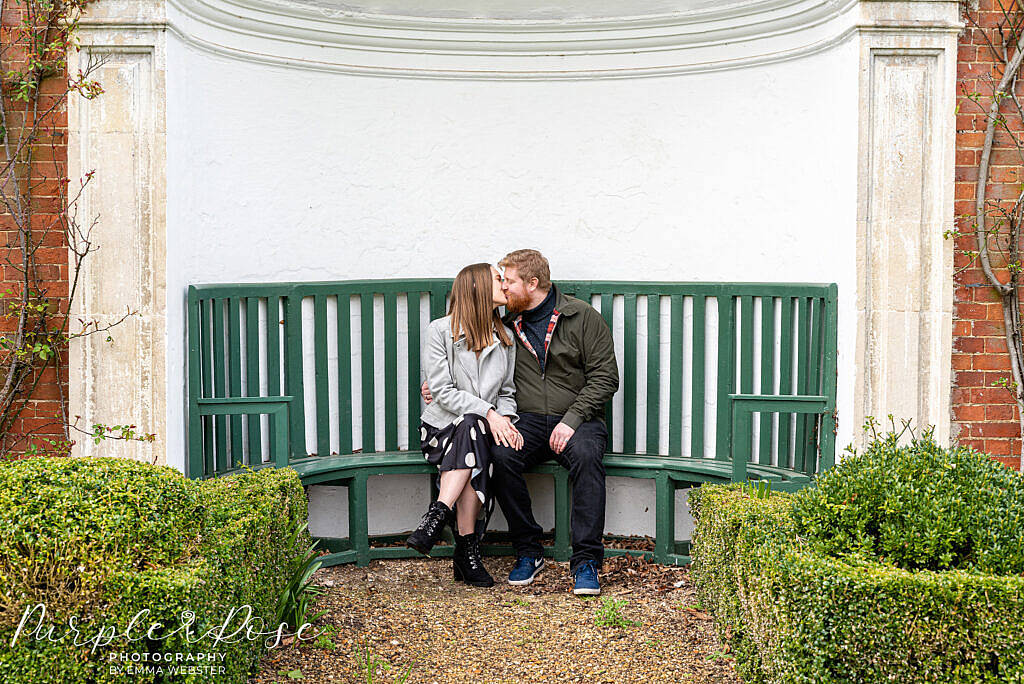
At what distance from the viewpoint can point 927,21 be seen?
4.23 m

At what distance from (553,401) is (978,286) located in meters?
2.06

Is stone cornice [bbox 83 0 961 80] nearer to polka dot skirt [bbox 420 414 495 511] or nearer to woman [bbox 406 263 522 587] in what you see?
woman [bbox 406 263 522 587]

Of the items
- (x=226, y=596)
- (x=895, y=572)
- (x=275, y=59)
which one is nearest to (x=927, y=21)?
(x=895, y=572)

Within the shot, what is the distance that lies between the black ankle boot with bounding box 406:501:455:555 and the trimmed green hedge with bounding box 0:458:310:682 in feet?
4.41

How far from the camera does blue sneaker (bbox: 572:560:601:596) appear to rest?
14.4ft

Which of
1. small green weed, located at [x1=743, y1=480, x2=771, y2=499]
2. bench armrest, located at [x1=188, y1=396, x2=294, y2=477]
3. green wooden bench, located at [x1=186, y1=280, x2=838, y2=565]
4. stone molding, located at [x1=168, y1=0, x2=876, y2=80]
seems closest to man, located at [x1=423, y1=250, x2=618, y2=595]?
green wooden bench, located at [x1=186, y1=280, x2=838, y2=565]

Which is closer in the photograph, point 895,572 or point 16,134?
point 895,572

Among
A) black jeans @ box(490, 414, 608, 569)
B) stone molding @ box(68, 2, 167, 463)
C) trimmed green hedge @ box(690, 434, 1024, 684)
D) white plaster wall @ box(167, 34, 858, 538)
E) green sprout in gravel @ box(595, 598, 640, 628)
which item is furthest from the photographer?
white plaster wall @ box(167, 34, 858, 538)

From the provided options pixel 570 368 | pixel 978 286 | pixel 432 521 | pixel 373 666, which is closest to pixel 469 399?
pixel 570 368

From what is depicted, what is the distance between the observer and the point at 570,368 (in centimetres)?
487

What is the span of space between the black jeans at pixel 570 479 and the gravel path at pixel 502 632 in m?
0.23

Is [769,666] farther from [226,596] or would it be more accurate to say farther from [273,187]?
[273,187]

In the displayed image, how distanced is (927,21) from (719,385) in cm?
192

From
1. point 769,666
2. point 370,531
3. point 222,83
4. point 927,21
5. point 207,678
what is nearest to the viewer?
point 207,678
